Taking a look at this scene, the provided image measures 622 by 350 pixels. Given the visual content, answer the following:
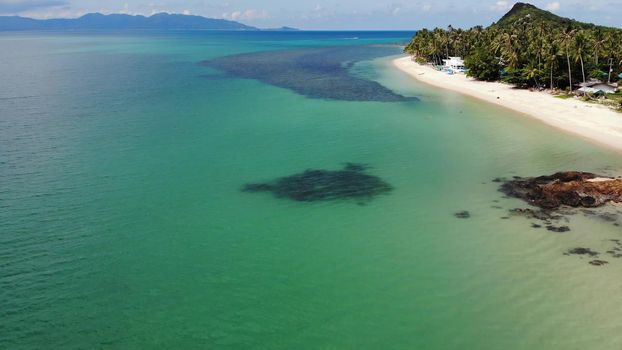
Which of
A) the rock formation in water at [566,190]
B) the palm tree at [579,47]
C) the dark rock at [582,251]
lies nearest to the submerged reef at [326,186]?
the rock formation in water at [566,190]

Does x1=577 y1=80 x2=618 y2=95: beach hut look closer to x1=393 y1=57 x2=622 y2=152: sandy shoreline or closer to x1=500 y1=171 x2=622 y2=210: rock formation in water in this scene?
x1=393 y1=57 x2=622 y2=152: sandy shoreline

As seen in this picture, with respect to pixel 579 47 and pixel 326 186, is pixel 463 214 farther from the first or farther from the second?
pixel 579 47

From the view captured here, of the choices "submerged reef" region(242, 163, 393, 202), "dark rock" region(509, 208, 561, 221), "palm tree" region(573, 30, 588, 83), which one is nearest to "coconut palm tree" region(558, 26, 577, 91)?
"palm tree" region(573, 30, 588, 83)

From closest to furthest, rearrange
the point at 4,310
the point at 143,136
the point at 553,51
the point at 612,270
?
the point at 4,310 → the point at 612,270 → the point at 143,136 → the point at 553,51

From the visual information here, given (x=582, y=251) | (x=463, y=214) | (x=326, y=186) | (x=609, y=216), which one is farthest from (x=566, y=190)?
(x=326, y=186)

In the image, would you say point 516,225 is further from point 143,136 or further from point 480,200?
point 143,136

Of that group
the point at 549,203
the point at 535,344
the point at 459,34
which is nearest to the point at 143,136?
the point at 549,203
